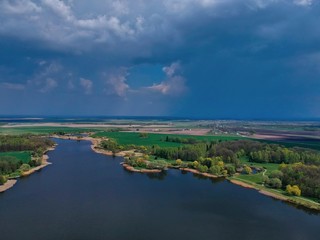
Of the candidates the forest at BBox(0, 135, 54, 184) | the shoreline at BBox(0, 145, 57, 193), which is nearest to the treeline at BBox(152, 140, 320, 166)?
the shoreline at BBox(0, 145, 57, 193)

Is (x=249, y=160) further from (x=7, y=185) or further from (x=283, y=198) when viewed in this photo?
(x=7, y=185)

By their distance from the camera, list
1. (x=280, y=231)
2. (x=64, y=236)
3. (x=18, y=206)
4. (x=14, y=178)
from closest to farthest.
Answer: (x=64, y=236)
(x=280, y=231)
(x=18, y=206)
(x=14, y=178)

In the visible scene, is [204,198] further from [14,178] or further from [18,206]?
[14,178]

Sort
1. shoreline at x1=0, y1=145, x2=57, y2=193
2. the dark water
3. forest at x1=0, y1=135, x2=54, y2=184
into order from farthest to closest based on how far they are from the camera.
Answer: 1. forest at x1=0, y1=135, x2=54, y2=184
2. shoreline at x1=0, y1=145, x2=57, y2=193
3. the dark water

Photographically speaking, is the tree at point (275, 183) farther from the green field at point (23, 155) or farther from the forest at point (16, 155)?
the green field at point (23, 155)

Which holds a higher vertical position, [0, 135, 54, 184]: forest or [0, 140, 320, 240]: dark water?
[0, 135, 54, 184]: forest

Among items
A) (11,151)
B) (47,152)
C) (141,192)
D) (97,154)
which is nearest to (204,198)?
(141,192)

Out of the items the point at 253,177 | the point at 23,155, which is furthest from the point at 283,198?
the point at 23,155

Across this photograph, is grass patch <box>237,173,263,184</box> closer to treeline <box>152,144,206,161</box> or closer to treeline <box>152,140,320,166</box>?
treeline <box>152,140,320,166</box>
